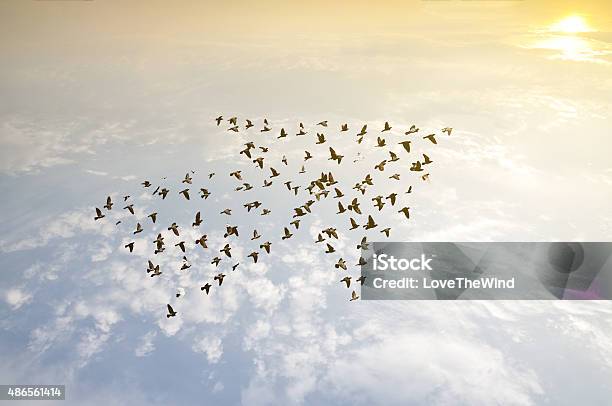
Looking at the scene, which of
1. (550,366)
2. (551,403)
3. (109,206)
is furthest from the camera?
(550,366)

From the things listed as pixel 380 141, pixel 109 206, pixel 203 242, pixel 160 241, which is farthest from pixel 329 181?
pixel 109 206

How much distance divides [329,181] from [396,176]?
13013mm

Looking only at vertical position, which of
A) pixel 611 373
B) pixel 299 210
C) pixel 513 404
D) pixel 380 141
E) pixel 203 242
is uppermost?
pixel 380 141

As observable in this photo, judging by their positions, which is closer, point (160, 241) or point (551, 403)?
point (160, 241)

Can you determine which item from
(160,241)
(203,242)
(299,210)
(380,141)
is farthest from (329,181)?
(160,241)

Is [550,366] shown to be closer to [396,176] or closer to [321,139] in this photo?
[396,176]

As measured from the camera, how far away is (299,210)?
65125 millimetres

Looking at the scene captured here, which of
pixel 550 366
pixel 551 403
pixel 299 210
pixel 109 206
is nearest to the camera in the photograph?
pixel 299 210

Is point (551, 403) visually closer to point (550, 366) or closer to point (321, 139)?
point (550, 366)

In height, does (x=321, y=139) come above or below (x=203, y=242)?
above

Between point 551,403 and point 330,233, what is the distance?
582 ft

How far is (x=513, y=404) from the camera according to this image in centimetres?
19012

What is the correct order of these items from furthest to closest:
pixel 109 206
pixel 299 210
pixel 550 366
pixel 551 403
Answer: pixel 550 366, pixel 551 403, pixel 109 206, pixel 299 210

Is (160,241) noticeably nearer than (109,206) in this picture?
Yes
